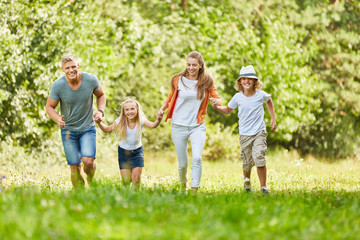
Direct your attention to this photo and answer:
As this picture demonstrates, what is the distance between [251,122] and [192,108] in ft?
3.08

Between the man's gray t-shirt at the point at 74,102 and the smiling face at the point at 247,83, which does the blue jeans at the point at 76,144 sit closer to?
the man's gray t-shirt at the point at 74,102

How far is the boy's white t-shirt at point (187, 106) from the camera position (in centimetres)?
764

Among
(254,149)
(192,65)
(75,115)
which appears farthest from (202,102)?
(75,115)

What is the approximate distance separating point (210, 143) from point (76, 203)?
14517 mm

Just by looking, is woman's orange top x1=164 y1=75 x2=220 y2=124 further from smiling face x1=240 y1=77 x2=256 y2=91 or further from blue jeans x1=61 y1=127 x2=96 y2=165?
blue jeans x1=61 y1=127 x2=96 y2=165

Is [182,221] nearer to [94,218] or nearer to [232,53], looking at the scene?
[94,218]

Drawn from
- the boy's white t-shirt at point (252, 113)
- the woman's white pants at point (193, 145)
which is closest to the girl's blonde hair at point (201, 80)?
the woman's white pants at point (193, 145)

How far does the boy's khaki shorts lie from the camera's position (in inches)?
302

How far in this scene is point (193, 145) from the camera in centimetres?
763

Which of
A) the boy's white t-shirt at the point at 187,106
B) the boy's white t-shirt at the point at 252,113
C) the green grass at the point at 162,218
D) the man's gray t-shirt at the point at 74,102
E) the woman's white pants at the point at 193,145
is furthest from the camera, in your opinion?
the boy's white t-shirt at the point at 252,113

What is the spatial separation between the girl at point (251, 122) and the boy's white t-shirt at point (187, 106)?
1.14ft

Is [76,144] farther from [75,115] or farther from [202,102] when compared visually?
[202,102]

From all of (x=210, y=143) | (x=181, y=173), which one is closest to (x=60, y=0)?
(x=210, y=143)

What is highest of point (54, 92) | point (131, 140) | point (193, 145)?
point (54, 92)
